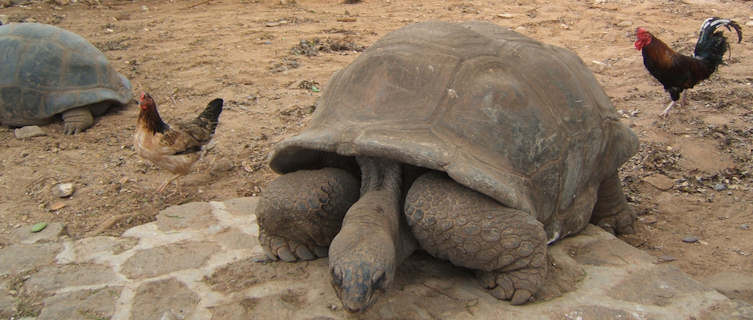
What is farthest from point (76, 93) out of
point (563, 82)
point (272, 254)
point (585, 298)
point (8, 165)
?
point (585, 298)

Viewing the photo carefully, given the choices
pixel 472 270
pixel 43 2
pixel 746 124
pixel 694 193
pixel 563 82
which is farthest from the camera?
pixel 43 2

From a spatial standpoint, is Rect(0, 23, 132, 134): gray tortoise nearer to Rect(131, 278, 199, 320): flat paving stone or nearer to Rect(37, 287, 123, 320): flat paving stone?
Rect(37, 287, 123, 320): flat paving stone

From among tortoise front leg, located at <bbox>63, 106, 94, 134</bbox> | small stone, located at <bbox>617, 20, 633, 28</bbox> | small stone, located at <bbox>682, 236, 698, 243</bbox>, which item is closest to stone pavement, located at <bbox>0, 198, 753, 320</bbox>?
small stone, located at <bbox>682, 236, 698, 243</bbox>

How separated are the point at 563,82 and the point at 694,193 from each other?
1371 mm

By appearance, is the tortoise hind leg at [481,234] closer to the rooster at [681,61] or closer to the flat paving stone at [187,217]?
the flat paving stone at [187,217]

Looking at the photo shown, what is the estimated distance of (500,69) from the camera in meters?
2.14

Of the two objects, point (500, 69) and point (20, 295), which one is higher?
point (500, 69)

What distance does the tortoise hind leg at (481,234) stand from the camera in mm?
1843

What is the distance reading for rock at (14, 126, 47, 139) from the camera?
14.5 ft

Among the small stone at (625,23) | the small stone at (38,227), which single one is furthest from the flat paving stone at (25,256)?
the small stone at (625,23)

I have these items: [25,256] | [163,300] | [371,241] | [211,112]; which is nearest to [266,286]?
[163,300]

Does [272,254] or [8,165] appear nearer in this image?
[272,254]

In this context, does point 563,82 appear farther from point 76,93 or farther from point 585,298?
point 76,93

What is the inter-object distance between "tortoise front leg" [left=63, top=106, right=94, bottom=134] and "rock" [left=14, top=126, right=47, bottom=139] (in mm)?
181
